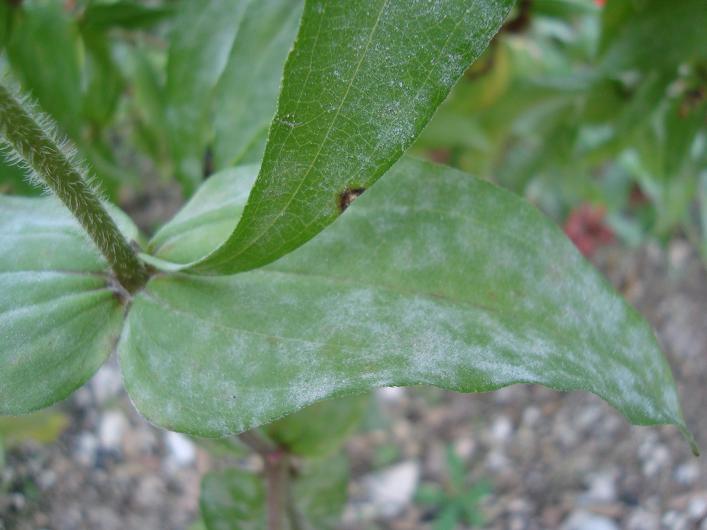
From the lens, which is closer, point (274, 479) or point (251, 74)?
point (251, 74)

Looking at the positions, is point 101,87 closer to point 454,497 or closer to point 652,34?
point 652,34

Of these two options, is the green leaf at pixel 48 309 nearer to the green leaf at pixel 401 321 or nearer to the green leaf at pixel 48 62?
the green leaf at pixel 401 321

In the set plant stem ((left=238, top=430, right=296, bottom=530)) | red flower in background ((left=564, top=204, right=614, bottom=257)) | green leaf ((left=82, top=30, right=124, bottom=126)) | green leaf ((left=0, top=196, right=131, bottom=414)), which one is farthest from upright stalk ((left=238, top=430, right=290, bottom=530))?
red flower in background ((left=564, top=204, right=614, bottom=257))

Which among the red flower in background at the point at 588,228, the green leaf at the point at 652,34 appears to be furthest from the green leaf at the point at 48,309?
the red flower in background at the point at 588,228

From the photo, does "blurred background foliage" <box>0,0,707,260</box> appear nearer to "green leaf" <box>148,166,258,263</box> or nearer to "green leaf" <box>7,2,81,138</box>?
"green leaf" <box>7,2,81,138</box>

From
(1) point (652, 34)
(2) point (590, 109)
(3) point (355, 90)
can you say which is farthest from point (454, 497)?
(3) point (355, 90)

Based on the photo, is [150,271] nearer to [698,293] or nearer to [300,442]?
[300,442]
